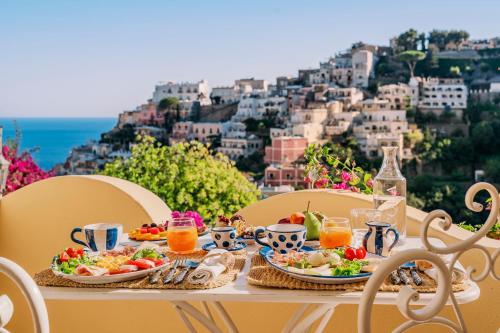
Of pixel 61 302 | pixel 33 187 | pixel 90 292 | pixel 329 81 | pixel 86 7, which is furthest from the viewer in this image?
pixel 86 7

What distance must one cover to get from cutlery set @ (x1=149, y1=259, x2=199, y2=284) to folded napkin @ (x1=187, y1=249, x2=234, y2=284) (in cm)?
2

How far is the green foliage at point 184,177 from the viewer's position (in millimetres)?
4816

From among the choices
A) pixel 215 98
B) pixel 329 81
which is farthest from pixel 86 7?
pixel 329 81

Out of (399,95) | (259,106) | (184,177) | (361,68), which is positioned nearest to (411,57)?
(361,68)

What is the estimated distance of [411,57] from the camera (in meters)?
43.2

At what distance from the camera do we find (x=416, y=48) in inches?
1875

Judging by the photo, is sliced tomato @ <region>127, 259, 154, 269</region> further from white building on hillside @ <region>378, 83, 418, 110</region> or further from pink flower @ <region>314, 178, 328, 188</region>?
white building on hillside @ <region>378, 83, 418, 110</region>

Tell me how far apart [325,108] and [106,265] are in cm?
3572

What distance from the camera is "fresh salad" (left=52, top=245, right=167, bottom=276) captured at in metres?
1.25

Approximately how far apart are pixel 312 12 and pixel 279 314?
4877cm

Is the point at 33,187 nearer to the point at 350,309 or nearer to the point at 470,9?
the point at 350,309

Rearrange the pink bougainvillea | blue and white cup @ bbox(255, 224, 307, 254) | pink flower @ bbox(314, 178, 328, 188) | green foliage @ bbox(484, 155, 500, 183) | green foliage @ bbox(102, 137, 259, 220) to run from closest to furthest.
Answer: blue and white cup @ bbox(255, 224, 307, 254)
pink flower @ bbox(314, 178, 328, 188)
the pink bougainvillea
green foliage @ bbox(102, 137, 259, 220)
green foliage @ bbox(484, 155, 500, 183)

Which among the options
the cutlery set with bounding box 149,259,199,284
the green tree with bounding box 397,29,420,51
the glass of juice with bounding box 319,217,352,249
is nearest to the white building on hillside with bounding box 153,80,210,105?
the green tree with bounding box 397,29,420,51

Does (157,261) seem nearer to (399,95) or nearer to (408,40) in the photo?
(399,95)
